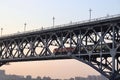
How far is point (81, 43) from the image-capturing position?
72.8 metres

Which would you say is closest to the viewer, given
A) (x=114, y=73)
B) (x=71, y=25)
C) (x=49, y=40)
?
(x=114, y=73)

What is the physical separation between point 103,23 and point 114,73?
9.50 metres

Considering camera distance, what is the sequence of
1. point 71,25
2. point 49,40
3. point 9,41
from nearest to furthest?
point 71,25 < point 49,40 < point 9,41

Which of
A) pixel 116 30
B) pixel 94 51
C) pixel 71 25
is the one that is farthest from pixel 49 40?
pixel 116 30

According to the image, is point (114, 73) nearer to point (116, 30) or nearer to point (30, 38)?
point (116, 30)

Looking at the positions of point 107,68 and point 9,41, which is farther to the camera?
point 9,41

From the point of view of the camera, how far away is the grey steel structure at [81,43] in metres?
65.3

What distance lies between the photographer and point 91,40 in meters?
71.6

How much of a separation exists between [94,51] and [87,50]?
1.53 metres

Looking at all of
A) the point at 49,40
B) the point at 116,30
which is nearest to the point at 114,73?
the point at 116,30

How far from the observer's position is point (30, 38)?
300 ft

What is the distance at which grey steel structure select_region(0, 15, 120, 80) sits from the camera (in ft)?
214

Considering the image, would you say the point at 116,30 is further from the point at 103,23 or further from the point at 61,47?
the point at 61,47

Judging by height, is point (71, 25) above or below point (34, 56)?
above
